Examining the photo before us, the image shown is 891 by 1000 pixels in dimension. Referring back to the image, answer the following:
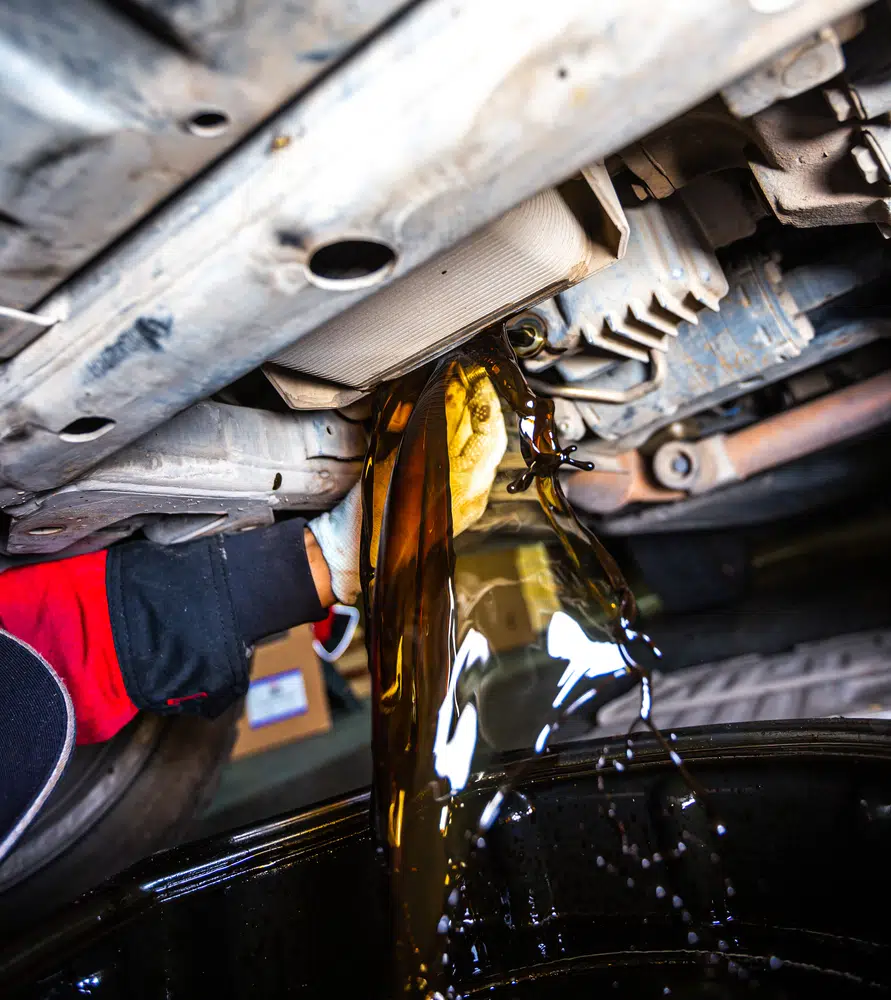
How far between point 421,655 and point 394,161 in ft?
1.61

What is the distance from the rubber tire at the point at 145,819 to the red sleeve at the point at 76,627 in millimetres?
456

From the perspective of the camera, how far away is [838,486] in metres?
1.72

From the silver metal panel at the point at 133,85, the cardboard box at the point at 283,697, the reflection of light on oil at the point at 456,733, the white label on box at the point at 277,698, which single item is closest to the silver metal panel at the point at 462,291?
the silver metal panel at the point at 133,85

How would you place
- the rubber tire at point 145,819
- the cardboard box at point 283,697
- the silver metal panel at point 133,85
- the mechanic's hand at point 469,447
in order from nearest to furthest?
1. the silver metal panel at point 133,85
2. the mechanic's hand at point 469,447
3. the rubber tire at point 145,819
4. the cardboard box at point 283,697

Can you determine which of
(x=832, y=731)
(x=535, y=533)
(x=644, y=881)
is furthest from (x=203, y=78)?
(x=644, y=881)

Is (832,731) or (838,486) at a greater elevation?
Result: (838,486)

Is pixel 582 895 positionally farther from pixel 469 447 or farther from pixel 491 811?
pixel 469 447

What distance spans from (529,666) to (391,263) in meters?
0.99

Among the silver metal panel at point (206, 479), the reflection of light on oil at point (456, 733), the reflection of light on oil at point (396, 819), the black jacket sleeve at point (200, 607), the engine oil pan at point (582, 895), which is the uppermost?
the silver metal panel at point (206, 479)

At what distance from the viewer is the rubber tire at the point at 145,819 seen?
122cm

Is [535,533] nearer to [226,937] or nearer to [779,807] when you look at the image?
[779,807]

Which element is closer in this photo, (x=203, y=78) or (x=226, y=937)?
(x=203, y=78)

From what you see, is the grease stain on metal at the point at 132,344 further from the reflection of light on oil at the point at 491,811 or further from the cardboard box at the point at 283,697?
the cardboard box at the point at 283,697

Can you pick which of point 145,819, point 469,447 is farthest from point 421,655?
point 145,819
